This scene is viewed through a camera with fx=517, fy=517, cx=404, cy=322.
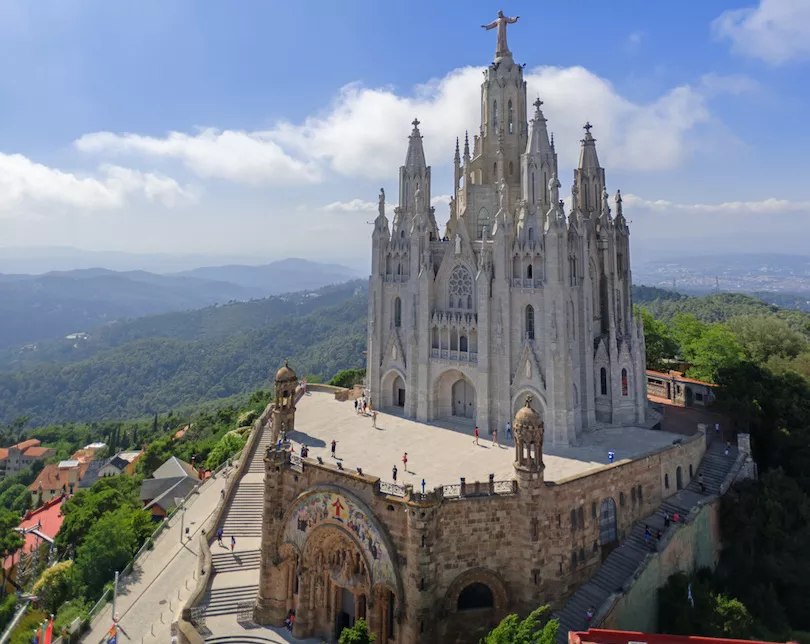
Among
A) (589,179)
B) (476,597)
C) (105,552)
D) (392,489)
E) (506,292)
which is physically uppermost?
(589,179)

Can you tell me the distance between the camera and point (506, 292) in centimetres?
3136

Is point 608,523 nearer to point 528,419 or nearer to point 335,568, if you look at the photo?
point 528,419

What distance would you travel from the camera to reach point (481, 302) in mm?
32031

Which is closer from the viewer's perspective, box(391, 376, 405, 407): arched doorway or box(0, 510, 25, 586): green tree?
box(391, 376, 405, 407): arched doorway

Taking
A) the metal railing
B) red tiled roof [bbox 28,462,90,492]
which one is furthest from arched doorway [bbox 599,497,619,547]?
red tiled roof [bbox 28,462,90,492]

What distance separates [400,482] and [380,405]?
13.9m

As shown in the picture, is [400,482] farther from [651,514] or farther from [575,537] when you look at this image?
[651,514]

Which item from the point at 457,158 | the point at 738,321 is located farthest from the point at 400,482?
the point at 738,321

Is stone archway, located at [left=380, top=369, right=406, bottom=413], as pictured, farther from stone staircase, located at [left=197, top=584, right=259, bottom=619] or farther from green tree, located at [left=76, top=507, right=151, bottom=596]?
green tree, located at [left=76, top=507, right=151, bottom=596]

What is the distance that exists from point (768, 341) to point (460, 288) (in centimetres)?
3228

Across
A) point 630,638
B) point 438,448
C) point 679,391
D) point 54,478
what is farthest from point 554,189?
point 54,478

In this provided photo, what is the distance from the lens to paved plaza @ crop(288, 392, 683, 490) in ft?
82.5

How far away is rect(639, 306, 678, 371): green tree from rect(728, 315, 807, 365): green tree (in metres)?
5.81

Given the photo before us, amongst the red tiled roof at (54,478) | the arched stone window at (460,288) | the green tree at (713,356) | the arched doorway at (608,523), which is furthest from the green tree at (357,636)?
the red tiled roof at (54,478)
